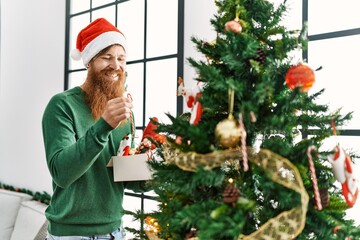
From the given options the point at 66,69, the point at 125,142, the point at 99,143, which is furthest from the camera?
the point at 66,69

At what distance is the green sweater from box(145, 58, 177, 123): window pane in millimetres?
712

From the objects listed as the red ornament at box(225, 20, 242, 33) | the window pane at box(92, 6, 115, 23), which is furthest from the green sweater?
the window pane at box(92, 6, 115, 23)

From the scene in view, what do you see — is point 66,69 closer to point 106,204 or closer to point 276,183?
point 106,204

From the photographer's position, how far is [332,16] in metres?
1.55

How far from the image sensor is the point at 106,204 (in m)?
1.38

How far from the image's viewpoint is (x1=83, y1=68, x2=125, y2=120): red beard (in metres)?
1.42

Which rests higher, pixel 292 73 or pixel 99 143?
pixel 292 73

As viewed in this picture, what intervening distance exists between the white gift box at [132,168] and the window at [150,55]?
2.43 ft

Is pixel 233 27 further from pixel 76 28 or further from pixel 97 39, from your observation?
pixel 76 28

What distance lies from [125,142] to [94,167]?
13 cm

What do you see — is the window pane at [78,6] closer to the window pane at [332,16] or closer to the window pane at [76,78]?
the window pane at [76,78]

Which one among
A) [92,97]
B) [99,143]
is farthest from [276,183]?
[92,97]

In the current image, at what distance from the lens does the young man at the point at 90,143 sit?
1192 millimetres

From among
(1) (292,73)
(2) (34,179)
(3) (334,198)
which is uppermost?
(1) (292,73)
